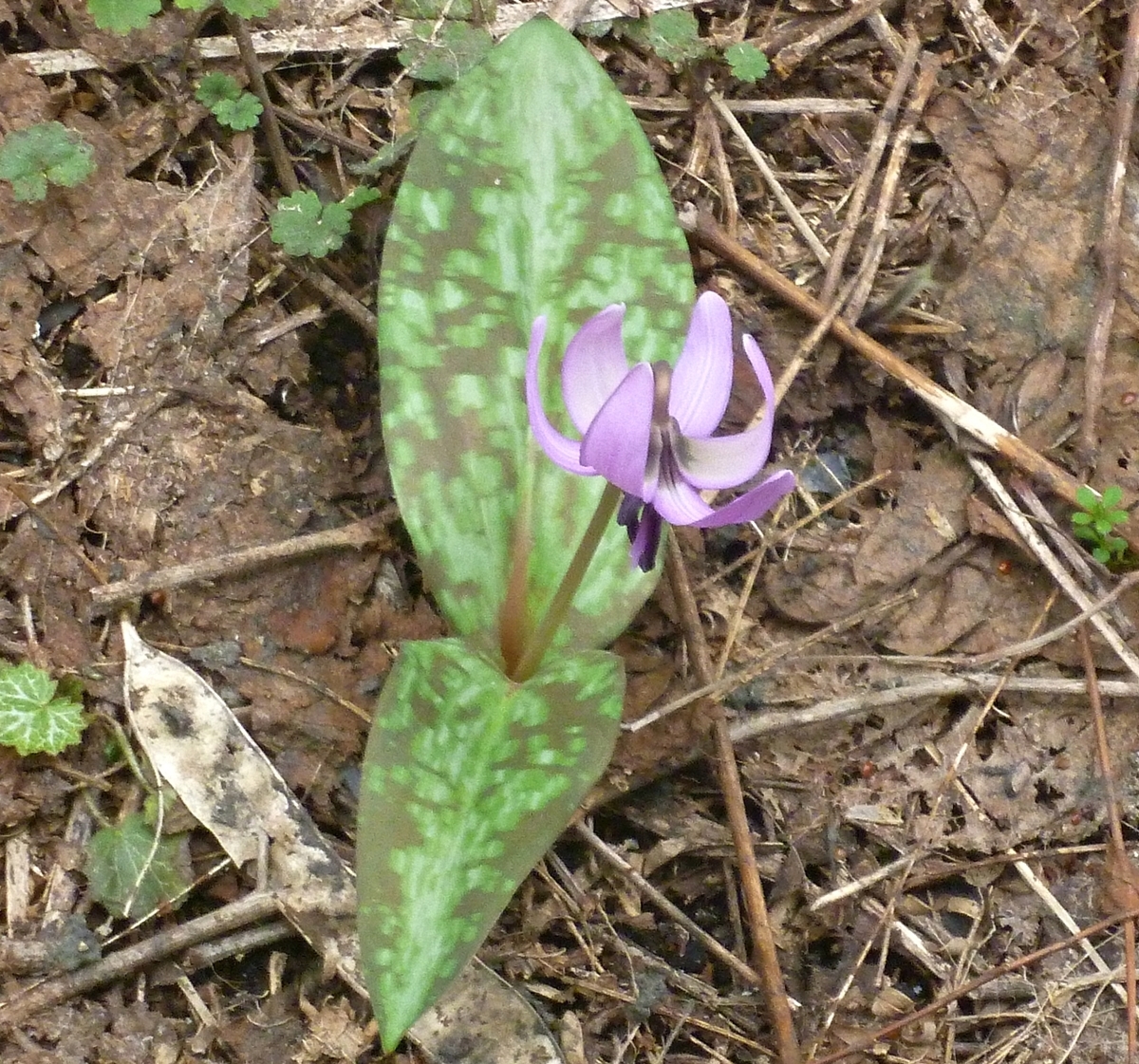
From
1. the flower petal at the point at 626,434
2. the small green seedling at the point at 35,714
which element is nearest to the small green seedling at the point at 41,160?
the small green seedling at the point at 35,714

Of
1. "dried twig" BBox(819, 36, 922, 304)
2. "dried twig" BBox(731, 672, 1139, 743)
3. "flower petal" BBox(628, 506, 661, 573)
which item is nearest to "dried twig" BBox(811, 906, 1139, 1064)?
"dried twig" BBox(731, 672, 1139, 743)

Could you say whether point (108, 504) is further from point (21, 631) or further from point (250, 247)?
point (250, 247)

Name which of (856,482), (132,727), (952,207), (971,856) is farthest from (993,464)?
(132,727)

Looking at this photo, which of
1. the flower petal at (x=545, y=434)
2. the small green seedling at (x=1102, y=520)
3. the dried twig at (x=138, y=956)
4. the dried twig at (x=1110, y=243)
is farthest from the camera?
the dried twig at (x=1110, y=243)

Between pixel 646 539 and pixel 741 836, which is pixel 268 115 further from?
pixel 741 836

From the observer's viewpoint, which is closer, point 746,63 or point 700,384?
point 700,384

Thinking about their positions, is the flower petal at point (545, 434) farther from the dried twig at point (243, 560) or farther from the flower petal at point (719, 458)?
the dried twig at point (243, 560)

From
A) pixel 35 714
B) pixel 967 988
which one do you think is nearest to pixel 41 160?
pixel 35 714
